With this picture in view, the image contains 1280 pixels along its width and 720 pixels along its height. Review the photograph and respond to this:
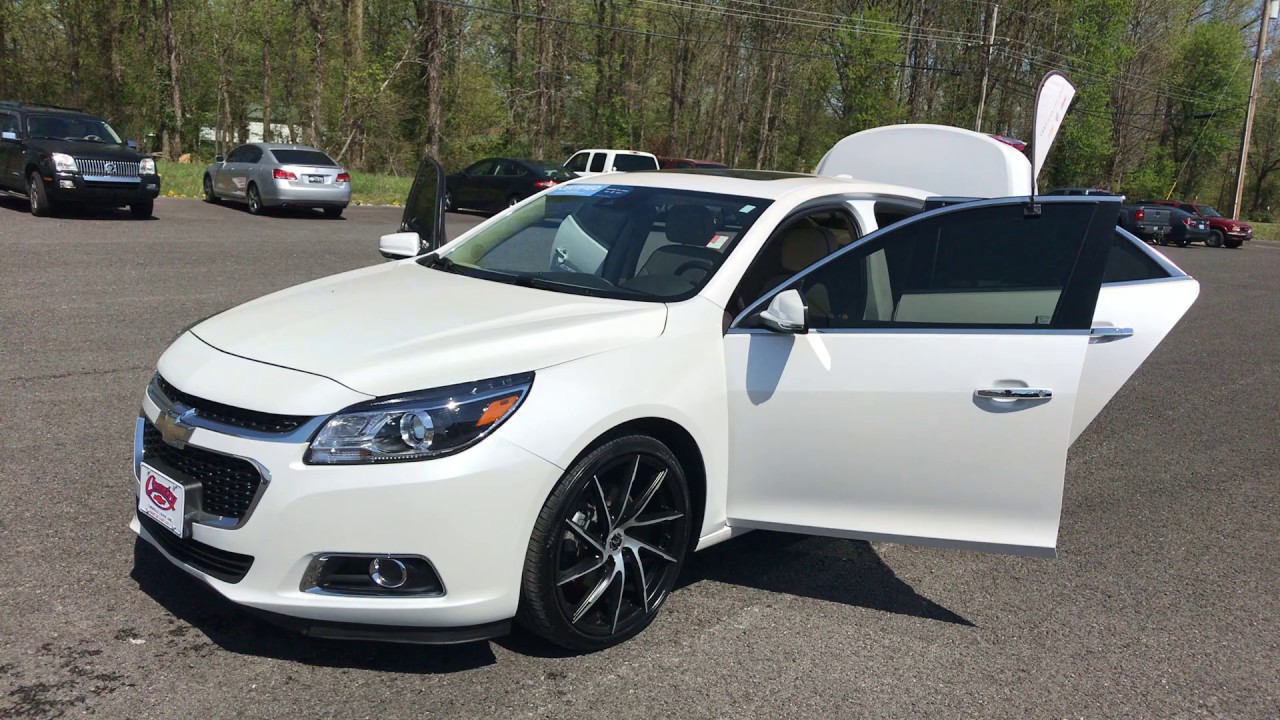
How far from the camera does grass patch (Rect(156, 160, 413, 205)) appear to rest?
79.2 ft

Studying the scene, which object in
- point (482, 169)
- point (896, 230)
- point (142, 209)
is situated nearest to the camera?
point (896, 230)

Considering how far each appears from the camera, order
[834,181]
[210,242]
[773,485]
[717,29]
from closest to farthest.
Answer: [773,485], [834,181], [210,242], [717,29]

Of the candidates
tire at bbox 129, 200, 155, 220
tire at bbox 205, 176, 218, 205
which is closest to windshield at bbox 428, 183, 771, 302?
tire at bbox 129, 200, 155, 220

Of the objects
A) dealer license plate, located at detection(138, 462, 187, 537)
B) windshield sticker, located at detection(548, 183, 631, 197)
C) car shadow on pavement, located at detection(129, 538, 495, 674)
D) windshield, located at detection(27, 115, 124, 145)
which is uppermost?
windshield, located at detection(27, 115, 124, 145)

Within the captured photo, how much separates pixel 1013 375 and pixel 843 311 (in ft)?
2.17

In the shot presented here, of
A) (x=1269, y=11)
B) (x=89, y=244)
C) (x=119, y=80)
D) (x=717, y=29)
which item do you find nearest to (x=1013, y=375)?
(x=89, y=244)

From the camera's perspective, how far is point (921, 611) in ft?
13.5

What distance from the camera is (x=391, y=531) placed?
2969 mm

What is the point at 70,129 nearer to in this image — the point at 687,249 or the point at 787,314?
the point at 687,249

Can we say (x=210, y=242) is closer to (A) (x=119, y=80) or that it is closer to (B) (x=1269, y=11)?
(A) (x=119, y=80)

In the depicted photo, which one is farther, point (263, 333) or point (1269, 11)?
point (1269, 11)

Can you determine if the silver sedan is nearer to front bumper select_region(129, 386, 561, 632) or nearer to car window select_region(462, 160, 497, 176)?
car window select_region(462, 160, 497, 176)

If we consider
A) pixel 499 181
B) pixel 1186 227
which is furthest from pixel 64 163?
pixel 1186 227

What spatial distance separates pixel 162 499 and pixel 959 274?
9.73ft
